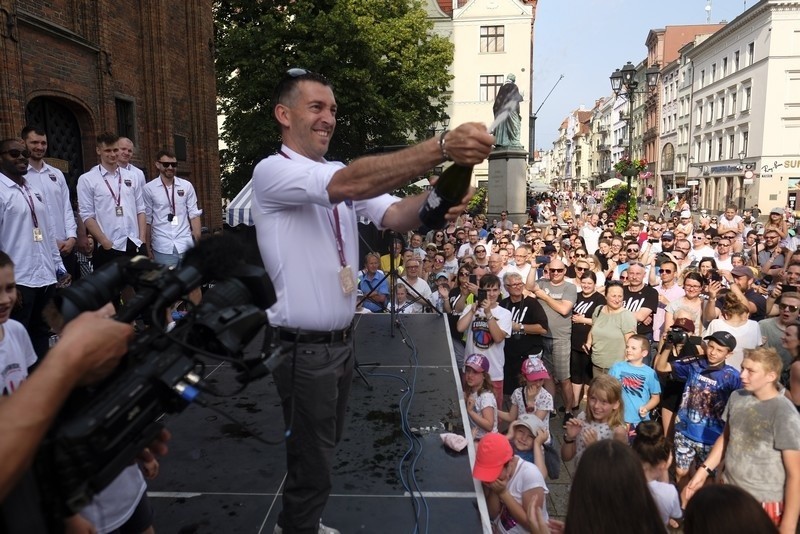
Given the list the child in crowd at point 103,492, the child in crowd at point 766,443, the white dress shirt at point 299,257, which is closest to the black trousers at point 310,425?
the white dress shirt at point 299,257

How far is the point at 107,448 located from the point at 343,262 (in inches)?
51.6

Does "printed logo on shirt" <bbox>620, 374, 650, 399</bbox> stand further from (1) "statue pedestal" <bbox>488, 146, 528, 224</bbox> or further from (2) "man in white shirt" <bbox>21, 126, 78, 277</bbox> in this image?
(1) "statue pedestal" <bbox>488, 146, 528, 224</bbox>

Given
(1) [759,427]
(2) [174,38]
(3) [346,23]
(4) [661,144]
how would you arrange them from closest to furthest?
(1) [759,427] < (2) [174,38] < (3) [346,23] < (4) [661,144]

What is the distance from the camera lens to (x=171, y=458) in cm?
359

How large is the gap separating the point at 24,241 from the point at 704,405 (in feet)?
19.6

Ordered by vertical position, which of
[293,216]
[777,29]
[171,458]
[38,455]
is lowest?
[171,458]

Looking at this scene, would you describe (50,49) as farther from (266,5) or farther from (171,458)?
(266,5)

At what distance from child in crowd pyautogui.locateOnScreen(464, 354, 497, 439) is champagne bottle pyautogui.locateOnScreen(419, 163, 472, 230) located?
10.2 ft

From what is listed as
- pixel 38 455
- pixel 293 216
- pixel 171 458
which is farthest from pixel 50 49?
pixel 38 455

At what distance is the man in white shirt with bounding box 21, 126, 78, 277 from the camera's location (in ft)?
17.3

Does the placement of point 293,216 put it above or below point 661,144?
below

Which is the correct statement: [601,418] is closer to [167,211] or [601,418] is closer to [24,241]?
[24,241]

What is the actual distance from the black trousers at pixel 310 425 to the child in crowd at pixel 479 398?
2.69 metres

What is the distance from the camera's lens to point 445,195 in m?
2.11
